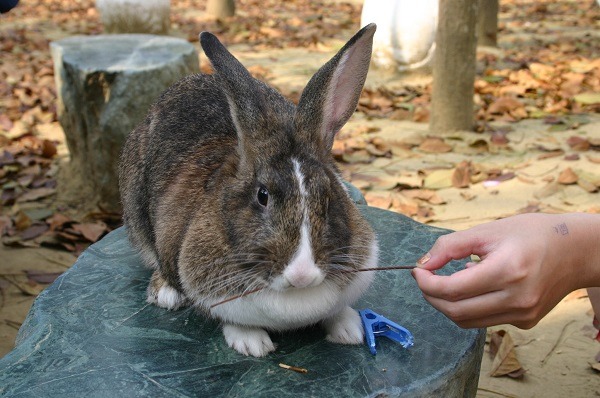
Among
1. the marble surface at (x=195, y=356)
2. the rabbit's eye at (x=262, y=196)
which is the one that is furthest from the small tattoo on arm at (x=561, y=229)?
the rabbit's eye at (x=262, y=196)

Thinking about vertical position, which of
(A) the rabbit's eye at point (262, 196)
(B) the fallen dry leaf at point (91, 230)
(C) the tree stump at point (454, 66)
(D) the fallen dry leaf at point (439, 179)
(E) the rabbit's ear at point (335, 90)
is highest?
(E) the rabbit's ear at point (335, 90)

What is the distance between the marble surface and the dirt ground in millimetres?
953

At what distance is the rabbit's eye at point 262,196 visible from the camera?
2090mm

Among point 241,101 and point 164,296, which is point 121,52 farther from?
point 241,101

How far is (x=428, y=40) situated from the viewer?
7.59m

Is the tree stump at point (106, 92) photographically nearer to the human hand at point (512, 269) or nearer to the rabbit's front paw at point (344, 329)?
the rabbit's front paw at point (344, 329)

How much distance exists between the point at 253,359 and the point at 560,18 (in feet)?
33.1

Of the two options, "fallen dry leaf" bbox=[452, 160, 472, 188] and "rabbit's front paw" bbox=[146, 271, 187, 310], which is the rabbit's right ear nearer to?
"rabbit's front paw" bbox=[146, 271, 187, 310]

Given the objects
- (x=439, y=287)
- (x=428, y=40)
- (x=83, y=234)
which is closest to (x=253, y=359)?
(x=439, y=287)

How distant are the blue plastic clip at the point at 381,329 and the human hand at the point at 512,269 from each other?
30cm

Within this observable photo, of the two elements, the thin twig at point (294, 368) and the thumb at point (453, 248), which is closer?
the thumb at point (453, 248)

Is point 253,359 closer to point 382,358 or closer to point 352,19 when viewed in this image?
point 382,358

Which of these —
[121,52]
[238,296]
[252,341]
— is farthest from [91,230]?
[238,296]

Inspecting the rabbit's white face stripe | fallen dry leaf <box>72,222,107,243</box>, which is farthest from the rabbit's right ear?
fallen dry leaf <box>72,222,107,243</box>
